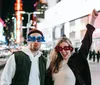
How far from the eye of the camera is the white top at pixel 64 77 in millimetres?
3393

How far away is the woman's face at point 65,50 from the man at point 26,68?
238mm

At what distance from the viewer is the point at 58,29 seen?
3578 cm

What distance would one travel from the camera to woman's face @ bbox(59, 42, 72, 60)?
347 centimetres

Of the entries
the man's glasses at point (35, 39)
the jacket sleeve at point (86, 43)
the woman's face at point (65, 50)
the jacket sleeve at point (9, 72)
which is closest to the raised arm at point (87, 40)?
the jacket sleeve at point (86, 43)

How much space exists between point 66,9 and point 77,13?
4454 mm

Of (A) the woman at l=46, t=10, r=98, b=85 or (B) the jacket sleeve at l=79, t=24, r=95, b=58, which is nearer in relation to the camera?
(A) the woman at l=46, t=10, r=98, b=85

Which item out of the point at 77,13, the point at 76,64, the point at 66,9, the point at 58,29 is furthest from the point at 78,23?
the point at 76,64

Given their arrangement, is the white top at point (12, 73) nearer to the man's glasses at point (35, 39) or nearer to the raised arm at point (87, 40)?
the man's glasses at point (35, 39)

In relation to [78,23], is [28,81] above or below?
below

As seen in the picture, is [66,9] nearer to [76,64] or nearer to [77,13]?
[77,13]

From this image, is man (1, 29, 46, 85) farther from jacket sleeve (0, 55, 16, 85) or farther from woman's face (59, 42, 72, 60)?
Answer: woman's face (59, 42, 72, 60)

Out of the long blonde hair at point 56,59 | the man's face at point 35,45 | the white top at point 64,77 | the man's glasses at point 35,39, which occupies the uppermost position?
the man's glasses at point 35,39

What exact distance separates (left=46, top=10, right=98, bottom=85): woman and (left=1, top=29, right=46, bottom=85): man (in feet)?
0.39

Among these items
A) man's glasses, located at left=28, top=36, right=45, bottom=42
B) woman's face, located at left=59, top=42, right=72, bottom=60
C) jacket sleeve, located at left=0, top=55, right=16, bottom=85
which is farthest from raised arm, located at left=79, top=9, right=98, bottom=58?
jacket sleeve, located at left=0, top=55, right=16, bottom=85
